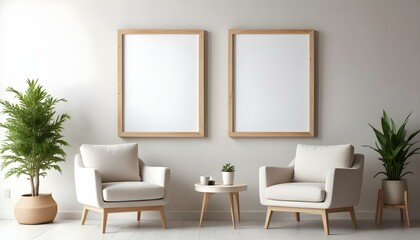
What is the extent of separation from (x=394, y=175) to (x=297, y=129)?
1107 mm

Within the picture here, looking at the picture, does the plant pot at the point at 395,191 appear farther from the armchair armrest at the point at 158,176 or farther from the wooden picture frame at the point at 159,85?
the armchair armrest at the point at 158,176

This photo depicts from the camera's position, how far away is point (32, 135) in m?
6.07

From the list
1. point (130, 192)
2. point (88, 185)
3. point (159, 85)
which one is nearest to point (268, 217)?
point (130, 192)

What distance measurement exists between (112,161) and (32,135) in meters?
0.86

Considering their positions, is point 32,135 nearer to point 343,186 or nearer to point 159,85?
point 159,85

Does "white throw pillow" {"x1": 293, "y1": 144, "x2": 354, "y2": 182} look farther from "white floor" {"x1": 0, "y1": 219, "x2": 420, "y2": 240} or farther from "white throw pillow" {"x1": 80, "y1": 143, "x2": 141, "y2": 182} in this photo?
"white throw pillow" {"x1": 80, "y1": 143, "x2": 141, "y2": 182}

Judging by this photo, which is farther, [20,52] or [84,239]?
[20,52]

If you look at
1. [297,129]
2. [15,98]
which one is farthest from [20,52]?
[297,129]

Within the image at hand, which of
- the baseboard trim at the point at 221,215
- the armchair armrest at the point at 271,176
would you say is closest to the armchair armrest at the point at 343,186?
the armchair armrest at the point at 271,176

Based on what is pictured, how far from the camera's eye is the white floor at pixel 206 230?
5367mm

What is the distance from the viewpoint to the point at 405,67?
6.48m

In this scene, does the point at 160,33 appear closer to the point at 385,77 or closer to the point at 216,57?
the point at 216,57

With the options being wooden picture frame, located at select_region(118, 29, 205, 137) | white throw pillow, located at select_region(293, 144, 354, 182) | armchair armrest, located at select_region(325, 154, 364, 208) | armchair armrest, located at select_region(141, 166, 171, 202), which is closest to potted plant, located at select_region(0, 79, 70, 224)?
wooden picture frame, located at select_region(118, 29, 205, 137)

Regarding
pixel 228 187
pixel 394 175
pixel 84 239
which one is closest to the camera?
pixel 84 239
